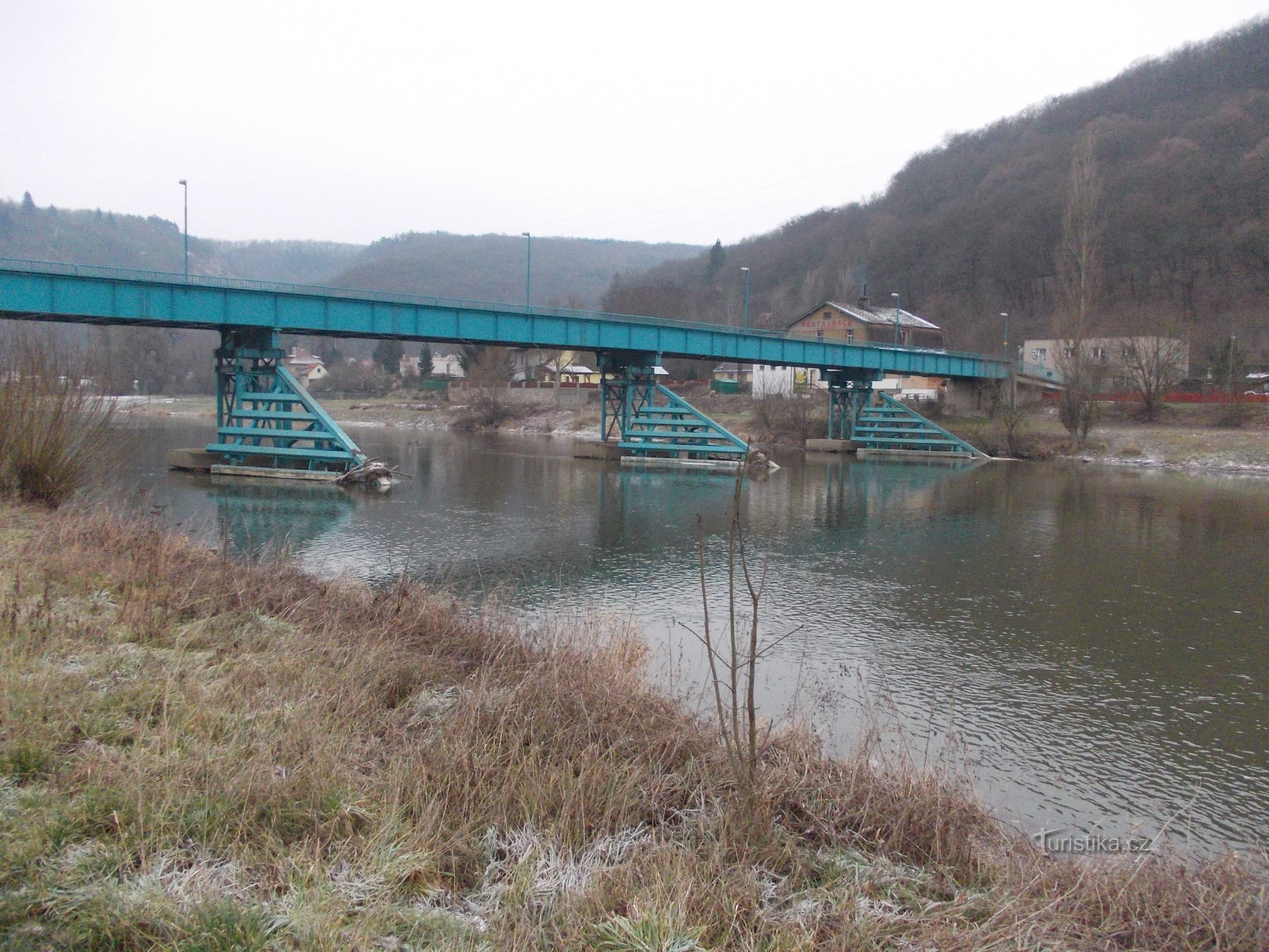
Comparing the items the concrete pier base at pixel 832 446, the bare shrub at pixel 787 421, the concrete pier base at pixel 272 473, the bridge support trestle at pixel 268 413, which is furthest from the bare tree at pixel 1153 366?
the concrete pier base at pixel 272 473

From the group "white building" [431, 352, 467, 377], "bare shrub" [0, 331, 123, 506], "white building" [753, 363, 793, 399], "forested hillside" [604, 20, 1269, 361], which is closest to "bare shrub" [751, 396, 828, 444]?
"white building" [753, 363, 793, 399]

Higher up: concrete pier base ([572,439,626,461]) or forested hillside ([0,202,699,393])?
forested hillside ([0,202,699,393])

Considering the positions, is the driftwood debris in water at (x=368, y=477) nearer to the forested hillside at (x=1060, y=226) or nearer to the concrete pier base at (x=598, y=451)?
the concrete pier base at (x=598, y=451)

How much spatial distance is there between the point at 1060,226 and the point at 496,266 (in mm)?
95383

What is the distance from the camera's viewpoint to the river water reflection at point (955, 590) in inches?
332

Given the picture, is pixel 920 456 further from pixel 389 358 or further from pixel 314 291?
pixel 389 358

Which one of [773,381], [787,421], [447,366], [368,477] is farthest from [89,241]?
[368,477]

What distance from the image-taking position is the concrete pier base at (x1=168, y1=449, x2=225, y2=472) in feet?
104

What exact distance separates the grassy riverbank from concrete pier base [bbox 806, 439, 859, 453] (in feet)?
156

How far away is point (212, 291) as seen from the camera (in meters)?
29.6

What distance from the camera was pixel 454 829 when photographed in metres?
4.75

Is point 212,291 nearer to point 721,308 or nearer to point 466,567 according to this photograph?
point 466,567

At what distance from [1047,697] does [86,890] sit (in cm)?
975

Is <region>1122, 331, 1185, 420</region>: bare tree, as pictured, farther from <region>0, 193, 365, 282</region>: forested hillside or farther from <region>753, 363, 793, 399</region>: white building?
<region>0, 193, 365, 282</region>: forested hillside
